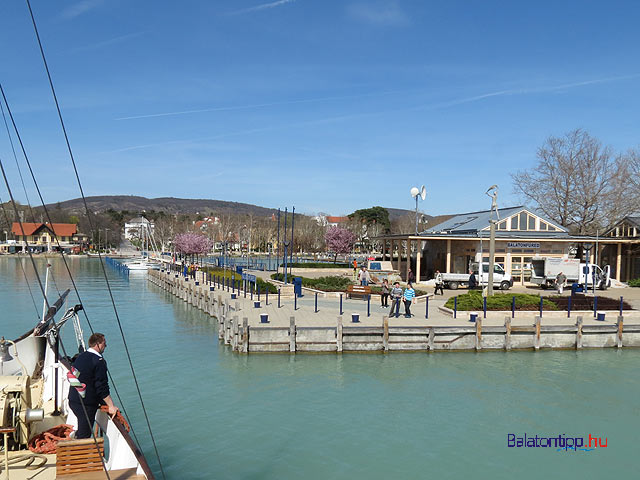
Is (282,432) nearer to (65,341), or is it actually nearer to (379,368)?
(379,368)

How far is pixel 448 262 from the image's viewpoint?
43469 millimetres

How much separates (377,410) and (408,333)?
6.51 m

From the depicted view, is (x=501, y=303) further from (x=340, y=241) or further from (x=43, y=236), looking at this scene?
(x=43, y=236)

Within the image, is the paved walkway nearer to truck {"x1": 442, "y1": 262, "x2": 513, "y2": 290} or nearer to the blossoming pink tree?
truck {"x1": 442, "y1": 262, "x2": 513, "y2": 290}

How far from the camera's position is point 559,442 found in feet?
47.6

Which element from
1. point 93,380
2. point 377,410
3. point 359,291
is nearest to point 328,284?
point 359,291

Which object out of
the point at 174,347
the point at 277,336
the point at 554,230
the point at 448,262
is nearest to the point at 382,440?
the point at 277,336

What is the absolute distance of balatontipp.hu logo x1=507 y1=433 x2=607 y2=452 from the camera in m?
14.2

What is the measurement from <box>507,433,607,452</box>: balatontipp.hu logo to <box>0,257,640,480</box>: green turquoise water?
8.8 inches

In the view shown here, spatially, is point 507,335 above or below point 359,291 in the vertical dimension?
below

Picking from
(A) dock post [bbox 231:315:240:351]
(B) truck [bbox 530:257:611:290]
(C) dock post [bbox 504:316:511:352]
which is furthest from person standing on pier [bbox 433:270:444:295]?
(A) dock post [bbox 231:315:240:351]

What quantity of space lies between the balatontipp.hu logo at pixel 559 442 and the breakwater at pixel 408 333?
799 centimetres

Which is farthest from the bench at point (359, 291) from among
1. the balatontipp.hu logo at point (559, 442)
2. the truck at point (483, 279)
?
the balatontipp.hu logo at point (559, 442)

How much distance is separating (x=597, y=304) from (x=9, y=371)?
26.8m
